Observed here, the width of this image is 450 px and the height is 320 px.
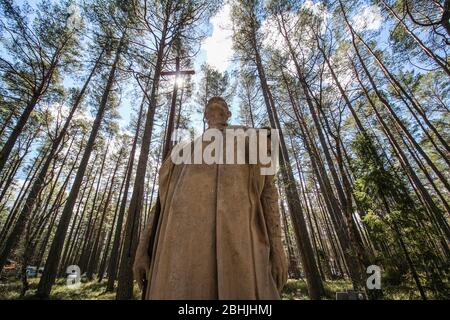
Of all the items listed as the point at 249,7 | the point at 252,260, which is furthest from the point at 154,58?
the point at 252,260

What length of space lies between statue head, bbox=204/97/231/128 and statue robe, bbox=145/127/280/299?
541mm

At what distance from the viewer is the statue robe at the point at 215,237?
1.25 m

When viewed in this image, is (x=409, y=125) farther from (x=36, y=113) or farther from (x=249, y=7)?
(x=36, y=113)

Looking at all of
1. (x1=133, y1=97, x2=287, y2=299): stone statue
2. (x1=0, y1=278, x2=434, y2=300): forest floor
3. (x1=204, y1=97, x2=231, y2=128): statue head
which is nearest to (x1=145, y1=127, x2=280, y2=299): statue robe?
(x1=133, y1=97, x2=287, y2=299): stone statue

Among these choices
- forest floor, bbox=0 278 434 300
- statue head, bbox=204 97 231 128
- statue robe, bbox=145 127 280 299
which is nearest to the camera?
statue robe, bbox=145 127 280 299

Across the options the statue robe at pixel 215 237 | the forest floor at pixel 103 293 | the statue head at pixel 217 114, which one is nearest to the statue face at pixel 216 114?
the statue head at pixel 217 114

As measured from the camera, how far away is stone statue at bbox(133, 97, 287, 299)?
1.25m

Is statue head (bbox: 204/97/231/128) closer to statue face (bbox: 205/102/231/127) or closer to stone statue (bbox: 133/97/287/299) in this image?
statue face (bbox: 205/102/231/127)

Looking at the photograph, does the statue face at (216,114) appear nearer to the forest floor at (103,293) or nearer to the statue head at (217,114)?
the statue head at (217,114)

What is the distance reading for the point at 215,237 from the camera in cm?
139

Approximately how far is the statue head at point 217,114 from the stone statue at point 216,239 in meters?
0.54

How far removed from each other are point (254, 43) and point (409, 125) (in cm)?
1195

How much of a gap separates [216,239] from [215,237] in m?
0.03

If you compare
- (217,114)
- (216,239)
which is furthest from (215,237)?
(217,114)
